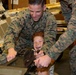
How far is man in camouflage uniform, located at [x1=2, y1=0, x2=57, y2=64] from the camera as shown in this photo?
1.94 m

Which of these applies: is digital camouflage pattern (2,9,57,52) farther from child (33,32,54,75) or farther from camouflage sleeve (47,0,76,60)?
camouflage sleeve (47,0,76,60)

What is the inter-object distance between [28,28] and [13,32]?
0.24m

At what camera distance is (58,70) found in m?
3.00

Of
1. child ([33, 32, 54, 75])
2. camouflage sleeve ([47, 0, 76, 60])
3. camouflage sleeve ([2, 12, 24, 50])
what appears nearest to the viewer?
camouflage sleeve ([47, 0, 76, 60])

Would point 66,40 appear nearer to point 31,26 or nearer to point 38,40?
Result: point 38,40

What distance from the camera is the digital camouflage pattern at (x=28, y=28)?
2.04 meters

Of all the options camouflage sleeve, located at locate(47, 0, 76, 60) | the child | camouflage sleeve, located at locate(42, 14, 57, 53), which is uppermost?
camouflage sleeve, located at locate(47, 0, 76, 60)

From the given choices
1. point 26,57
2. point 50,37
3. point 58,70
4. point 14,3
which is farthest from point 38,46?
point 14,3

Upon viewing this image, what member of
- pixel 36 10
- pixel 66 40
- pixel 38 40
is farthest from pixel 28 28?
pixel 66 40

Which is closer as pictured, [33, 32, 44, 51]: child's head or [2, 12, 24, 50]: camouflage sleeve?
[2, 12, 24, 50]: camouflage sleeve

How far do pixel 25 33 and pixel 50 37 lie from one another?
0.32m

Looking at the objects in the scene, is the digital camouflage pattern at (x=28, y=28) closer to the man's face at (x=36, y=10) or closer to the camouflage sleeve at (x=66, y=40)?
the man's face at (x=36, y=10)

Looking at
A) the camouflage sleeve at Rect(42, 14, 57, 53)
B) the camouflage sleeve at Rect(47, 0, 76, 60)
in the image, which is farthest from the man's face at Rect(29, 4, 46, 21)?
the camouflage sleeve at Rect(47, 0, 76, 60)

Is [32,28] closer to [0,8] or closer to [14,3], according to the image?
[0,8]
